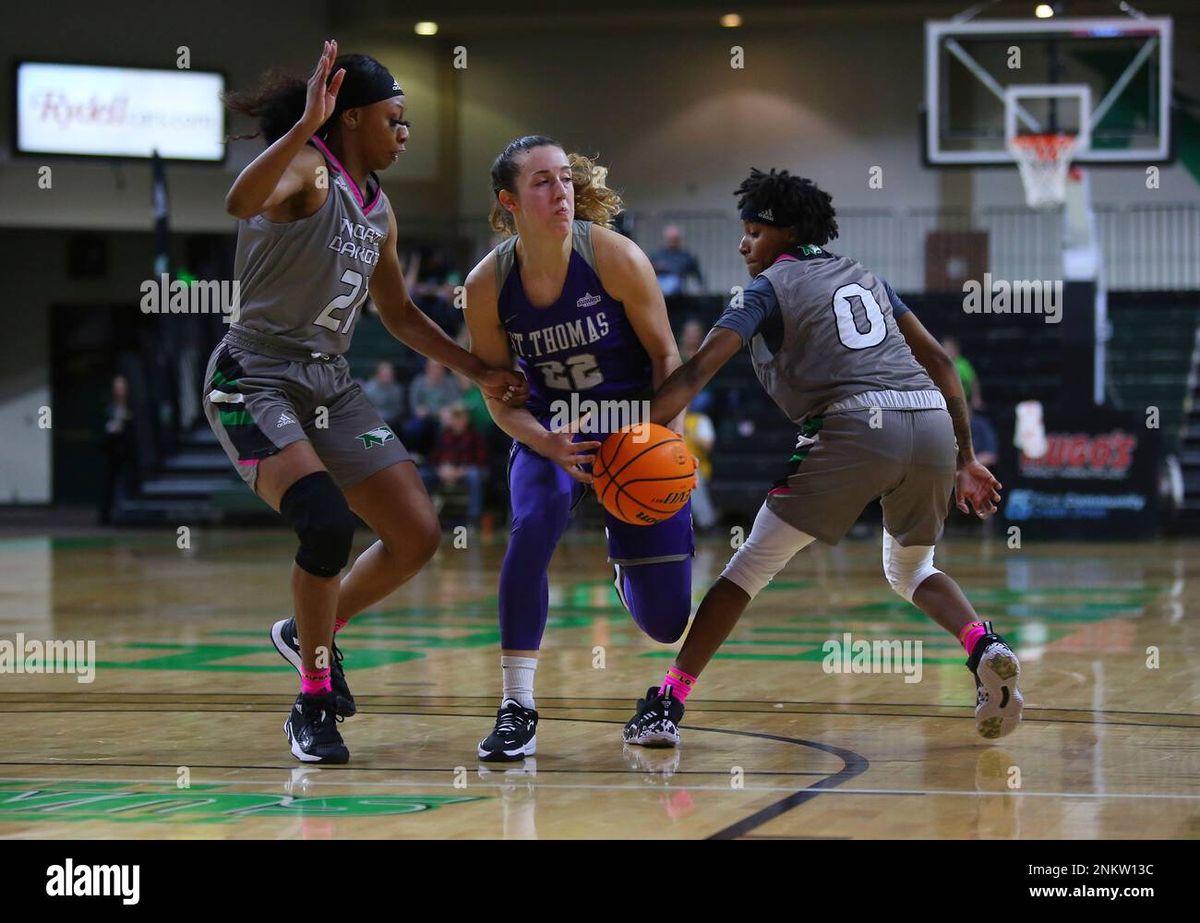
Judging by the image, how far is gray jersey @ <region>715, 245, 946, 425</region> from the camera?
5273mm

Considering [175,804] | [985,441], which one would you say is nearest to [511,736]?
[175,804]

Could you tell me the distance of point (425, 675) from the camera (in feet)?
22.8

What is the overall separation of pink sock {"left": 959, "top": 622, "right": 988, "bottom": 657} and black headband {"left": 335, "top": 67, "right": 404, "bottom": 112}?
2462 millimetres

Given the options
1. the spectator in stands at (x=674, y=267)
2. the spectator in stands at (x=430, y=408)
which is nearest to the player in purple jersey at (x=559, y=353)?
the spectator in stands at (x=430, y=408)

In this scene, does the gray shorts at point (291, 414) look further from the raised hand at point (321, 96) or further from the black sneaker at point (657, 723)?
the black sneaker at point (657, 723)

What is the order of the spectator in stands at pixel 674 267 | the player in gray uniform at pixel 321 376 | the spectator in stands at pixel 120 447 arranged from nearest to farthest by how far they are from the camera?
the player in gray uniform at pixel 321 376 → the spectator in stands at pixel 674 267 → the spectator in stands at pixel 120 447

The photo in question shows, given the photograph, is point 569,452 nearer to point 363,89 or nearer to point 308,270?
point 308,270

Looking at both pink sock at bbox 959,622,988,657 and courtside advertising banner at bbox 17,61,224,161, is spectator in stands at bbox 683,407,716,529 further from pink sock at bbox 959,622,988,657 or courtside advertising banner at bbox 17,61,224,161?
pink sock at bbox 959,622,988,657

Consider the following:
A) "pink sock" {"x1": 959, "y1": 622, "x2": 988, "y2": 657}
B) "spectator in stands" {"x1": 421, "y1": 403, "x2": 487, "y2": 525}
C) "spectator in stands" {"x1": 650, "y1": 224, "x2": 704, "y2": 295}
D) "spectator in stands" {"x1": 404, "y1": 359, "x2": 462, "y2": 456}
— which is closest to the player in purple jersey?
"pink sock" {"x1": 959, "y1": 622, "x2": 988, "y2": 657}

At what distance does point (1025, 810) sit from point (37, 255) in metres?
22.5

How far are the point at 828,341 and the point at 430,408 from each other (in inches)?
481

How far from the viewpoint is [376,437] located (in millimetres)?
5367

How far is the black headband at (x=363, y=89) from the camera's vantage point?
17.1 feet

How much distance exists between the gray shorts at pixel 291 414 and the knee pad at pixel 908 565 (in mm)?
1622
